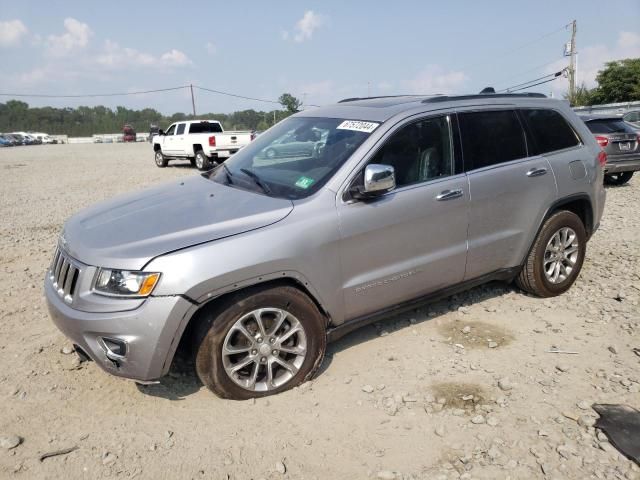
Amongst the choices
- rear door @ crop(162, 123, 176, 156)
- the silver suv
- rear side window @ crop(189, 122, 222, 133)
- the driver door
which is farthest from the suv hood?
rear door @ crop(162, 123, 176, 156)

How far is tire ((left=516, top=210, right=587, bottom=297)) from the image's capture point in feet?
14.7

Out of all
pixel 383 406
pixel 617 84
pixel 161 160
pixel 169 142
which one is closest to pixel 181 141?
pixel 169 142

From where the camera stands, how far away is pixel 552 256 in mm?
4625

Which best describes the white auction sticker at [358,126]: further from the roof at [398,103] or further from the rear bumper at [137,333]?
the rear bumper at [137,333]

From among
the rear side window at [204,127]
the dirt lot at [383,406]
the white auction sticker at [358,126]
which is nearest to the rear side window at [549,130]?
the dirt lot at [383,406]

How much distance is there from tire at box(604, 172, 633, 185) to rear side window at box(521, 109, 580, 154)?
757cm

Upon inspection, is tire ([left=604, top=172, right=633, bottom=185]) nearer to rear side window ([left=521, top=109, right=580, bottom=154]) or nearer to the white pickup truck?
rear side window ([left=521, top=109, right=580, bottom=154])

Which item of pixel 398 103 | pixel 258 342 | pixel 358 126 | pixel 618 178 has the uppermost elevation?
pixel 398 103

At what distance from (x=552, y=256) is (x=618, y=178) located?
8.52 m

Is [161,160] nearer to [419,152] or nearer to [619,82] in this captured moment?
[419,152]

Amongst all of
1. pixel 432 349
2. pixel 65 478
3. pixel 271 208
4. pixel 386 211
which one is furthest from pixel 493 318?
pixel 65 478

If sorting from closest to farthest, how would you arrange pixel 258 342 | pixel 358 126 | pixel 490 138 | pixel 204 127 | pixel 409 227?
pixel 258 342, pixel 409 227, pixel 358 126, pixel 490 138, pixel 204 127

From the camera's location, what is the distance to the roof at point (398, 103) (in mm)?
3785

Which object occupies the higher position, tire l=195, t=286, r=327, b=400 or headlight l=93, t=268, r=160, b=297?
headlight l=93, t=268, r=160, b=297
